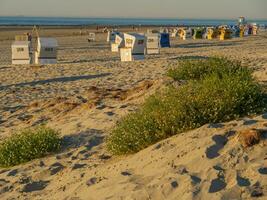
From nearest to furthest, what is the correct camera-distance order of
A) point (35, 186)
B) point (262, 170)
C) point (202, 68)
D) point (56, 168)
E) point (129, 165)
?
point (262, 170), point (129, 165), point (35, 186), point (56, 168), point (202, 68)

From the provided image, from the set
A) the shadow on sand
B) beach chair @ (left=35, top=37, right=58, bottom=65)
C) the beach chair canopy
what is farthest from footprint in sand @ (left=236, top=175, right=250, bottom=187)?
the beach chair canopy

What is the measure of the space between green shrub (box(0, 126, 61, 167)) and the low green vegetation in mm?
1094

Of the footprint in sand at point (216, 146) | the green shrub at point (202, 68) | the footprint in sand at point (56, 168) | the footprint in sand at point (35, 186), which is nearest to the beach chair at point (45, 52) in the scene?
the green shrub at point (202, 68)

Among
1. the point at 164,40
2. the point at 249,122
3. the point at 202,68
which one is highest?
the point at 202,68

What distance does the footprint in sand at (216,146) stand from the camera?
506 centimetres

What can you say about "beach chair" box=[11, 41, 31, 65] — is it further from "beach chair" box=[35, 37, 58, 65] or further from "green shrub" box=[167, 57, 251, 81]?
"green shrub" box=[167, 57, 251, 81]

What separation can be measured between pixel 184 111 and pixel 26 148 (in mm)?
2265

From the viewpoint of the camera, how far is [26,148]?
7078 millimetres

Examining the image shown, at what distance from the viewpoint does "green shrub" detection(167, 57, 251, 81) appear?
9.53 metres

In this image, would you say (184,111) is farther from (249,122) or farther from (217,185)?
(217,185)

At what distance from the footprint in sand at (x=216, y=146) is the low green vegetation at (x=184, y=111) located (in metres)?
0.70

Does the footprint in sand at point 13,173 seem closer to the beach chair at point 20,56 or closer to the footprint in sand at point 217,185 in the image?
the footprint in sand at point 217,185

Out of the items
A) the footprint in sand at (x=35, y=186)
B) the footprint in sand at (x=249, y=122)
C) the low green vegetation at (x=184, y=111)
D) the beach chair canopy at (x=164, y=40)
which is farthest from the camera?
the beach chair canopy at (x=164, y=40)

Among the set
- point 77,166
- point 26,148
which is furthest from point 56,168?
point 26,148
